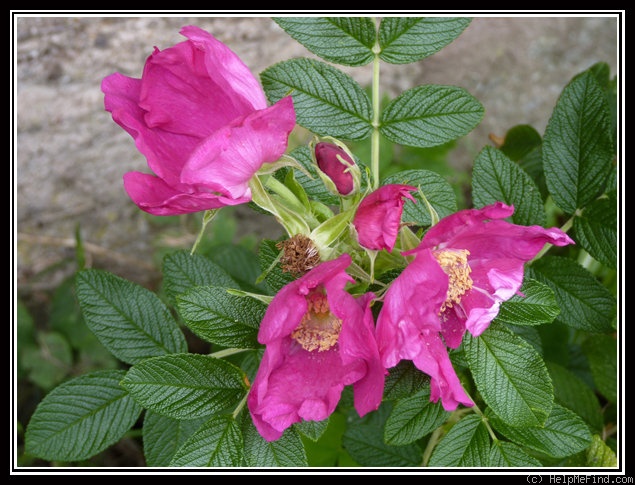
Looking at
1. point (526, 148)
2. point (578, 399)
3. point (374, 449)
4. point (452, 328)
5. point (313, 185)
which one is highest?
point (526, 148)

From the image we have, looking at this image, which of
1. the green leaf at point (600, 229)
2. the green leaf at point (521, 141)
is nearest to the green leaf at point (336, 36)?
the green leaf at point (600, 229)

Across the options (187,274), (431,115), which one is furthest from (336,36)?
(187,274)

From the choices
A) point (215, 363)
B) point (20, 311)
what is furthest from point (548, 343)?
point (20, 311)

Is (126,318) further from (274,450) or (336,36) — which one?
(336,36)

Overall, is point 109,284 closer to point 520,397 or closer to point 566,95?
point 520,397

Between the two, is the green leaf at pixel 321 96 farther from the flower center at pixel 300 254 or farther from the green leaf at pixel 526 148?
the green leaf at pixel 526 148

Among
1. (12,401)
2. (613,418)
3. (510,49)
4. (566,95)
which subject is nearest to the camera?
(566,95)
